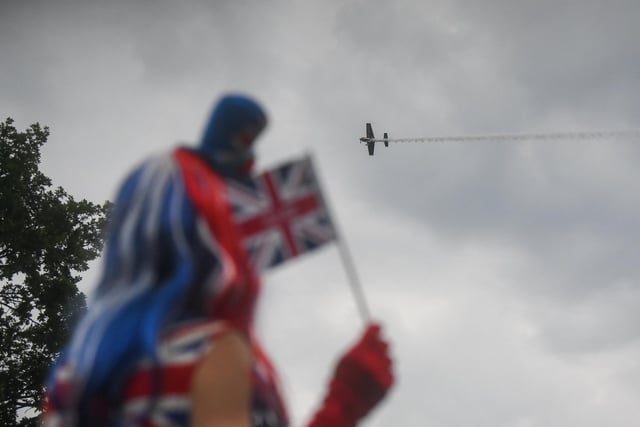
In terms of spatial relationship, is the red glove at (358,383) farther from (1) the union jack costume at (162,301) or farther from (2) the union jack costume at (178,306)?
(1) the union jack costume at (162,301)

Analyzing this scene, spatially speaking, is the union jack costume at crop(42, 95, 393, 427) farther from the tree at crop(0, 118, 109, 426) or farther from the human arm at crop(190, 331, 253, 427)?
the tree at crop(0, 118, 109, 426)

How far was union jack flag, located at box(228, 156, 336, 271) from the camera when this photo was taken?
192cm

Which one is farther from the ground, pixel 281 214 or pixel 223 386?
pixel 281 214

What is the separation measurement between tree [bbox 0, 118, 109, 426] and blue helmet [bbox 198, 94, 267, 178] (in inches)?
548

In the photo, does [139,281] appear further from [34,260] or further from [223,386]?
[34,260]

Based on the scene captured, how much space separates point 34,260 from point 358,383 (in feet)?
51.8

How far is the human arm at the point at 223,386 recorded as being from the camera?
1.39 meters

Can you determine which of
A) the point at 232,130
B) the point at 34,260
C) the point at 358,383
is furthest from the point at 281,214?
the point at 34,260

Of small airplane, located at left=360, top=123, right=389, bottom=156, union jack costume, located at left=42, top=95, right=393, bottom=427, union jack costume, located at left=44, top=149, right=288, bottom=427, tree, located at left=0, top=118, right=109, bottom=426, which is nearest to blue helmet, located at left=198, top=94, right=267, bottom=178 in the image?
union jack costume, located at left=42, top=95, right=393, bottom=427

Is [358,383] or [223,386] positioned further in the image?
→ [358,383]

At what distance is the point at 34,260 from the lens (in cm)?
1589

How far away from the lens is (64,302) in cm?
1566

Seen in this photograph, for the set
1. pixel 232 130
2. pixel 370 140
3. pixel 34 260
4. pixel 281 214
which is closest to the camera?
pixel 232 130

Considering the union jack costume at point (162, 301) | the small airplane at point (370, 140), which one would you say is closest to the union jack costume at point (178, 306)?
the union jack costume at point (162, 301)
